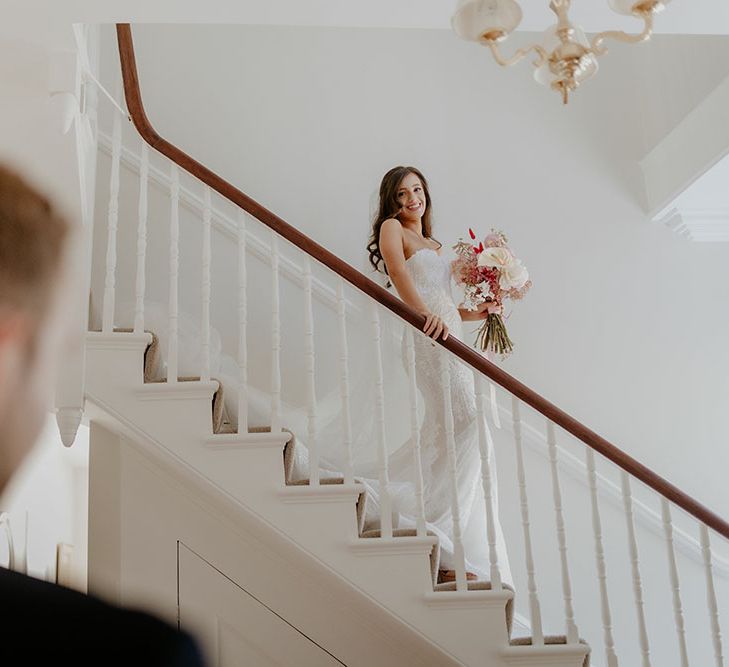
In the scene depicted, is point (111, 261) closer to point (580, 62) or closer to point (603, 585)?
point (580, 62)

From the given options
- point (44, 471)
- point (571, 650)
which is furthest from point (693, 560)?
point (44, 471)

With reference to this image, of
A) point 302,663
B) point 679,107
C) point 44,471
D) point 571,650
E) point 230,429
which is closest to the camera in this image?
point 571,650

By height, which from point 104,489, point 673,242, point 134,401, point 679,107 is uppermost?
point 679,107

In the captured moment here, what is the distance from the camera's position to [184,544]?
394cm

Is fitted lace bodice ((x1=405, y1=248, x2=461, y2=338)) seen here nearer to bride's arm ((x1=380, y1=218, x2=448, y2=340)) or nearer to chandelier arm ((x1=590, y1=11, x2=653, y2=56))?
bride's arm ((x1=380, y1=218, x2=448, y2=340))

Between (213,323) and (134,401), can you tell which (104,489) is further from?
(213,323)

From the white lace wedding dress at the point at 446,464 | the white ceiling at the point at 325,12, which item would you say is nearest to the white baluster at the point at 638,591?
the white lace wedding dress at the point at 446,464

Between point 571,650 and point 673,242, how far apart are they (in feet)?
8.80

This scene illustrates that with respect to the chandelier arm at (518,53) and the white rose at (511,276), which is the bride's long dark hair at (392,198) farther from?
the chandelier arm at (518,53)

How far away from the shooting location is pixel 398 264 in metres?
3.84

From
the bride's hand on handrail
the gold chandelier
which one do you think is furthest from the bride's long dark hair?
the gold chandelier

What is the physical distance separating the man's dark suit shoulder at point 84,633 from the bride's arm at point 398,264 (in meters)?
3.09

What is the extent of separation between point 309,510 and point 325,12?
173 cm

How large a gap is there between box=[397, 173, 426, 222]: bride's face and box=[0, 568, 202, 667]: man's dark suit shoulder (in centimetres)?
373
